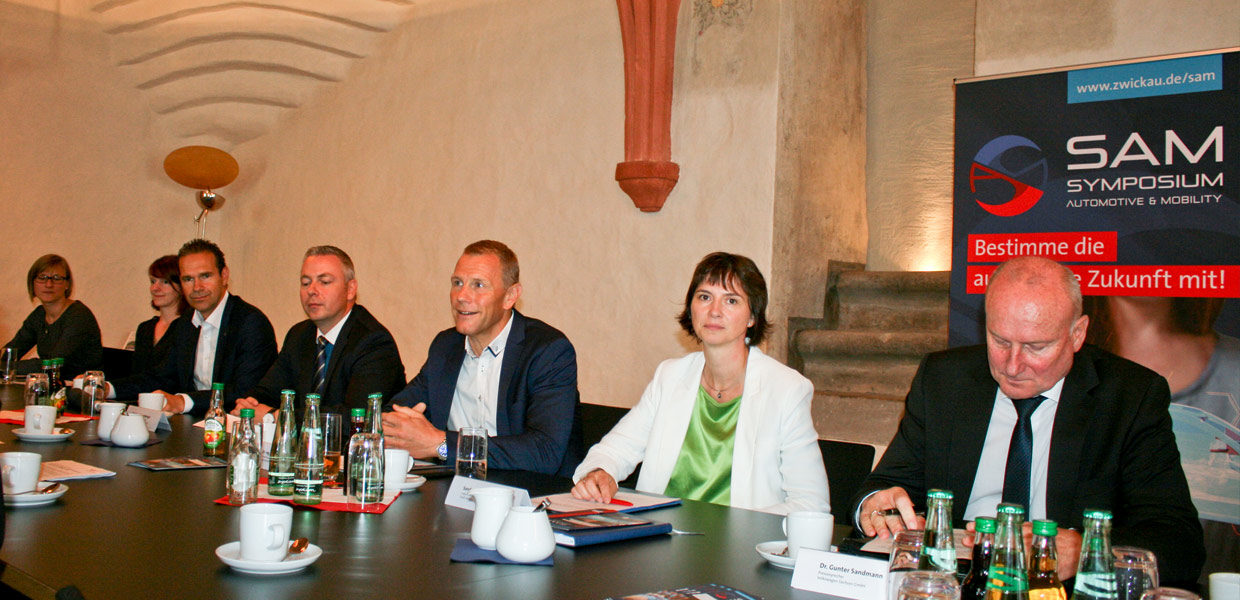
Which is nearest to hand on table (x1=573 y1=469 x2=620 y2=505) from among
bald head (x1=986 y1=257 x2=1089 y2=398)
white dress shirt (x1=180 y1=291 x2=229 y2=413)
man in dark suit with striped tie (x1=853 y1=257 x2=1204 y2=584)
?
man in dark suit with striped tie (x1=853 y1=257 x2=1204 y2=584)

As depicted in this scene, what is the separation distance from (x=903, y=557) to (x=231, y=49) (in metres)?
7.11

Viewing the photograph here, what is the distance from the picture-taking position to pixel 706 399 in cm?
294

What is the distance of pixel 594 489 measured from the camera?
2223mm

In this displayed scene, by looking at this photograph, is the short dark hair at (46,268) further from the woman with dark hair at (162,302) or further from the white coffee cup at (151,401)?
the white coffee cup at (151,401)

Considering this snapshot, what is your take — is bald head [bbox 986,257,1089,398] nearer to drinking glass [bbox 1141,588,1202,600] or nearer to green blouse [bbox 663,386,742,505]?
green blouse [bbox 663,386,742,505]

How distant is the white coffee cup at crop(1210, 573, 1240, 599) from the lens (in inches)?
48.9

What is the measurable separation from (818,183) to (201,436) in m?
3.25

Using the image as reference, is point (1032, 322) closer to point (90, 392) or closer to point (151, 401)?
point (151, 401)

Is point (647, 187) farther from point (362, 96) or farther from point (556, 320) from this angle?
point (362, 96)

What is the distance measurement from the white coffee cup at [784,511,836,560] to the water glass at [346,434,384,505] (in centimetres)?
87

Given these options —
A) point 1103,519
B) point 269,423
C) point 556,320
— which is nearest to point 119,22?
point 556,320

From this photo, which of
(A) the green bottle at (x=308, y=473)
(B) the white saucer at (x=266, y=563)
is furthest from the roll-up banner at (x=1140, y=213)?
(B) the white saucer at (x=266, y=563)

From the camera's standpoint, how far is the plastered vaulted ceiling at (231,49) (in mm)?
6934

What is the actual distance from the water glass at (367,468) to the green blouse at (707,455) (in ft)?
3.21
